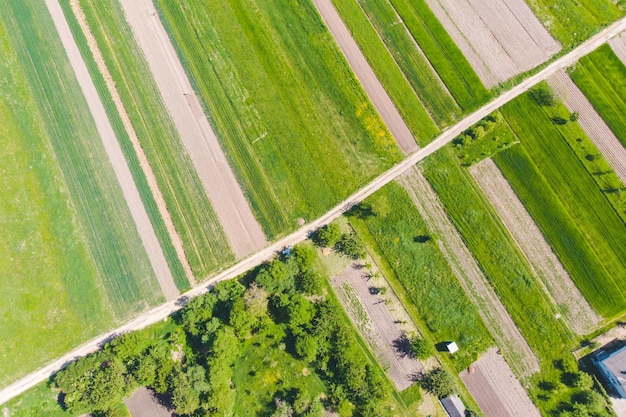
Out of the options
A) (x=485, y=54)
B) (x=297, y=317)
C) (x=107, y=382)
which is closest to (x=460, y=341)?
(x=297, y=317)

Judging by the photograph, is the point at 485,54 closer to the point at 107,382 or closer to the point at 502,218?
the point at 502,218

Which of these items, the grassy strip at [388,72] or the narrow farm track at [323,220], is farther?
the grassy strip at [388,72]

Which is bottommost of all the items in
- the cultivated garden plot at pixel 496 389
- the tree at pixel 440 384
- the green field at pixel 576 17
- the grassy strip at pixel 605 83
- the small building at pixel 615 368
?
the small building at pixel 615 368

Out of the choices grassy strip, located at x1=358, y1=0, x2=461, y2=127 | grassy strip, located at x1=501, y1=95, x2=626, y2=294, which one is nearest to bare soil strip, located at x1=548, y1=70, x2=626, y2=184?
grassy strip, located at x1=501, y1=95, x2=626, y2=294

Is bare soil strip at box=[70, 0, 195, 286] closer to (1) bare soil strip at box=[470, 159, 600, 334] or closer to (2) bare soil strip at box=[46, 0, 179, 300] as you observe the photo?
(2) bare soil strip at box=[46, 0, 179, 300]

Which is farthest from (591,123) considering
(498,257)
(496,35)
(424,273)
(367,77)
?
(367,77)

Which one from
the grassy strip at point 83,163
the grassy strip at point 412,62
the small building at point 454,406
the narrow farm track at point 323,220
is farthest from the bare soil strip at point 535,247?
the grassy strip at point 83,163

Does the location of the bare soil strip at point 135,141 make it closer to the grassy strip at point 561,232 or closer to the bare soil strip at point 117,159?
the bare soil strip at point 117,159

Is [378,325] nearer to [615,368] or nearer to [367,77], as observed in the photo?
[615,368]
